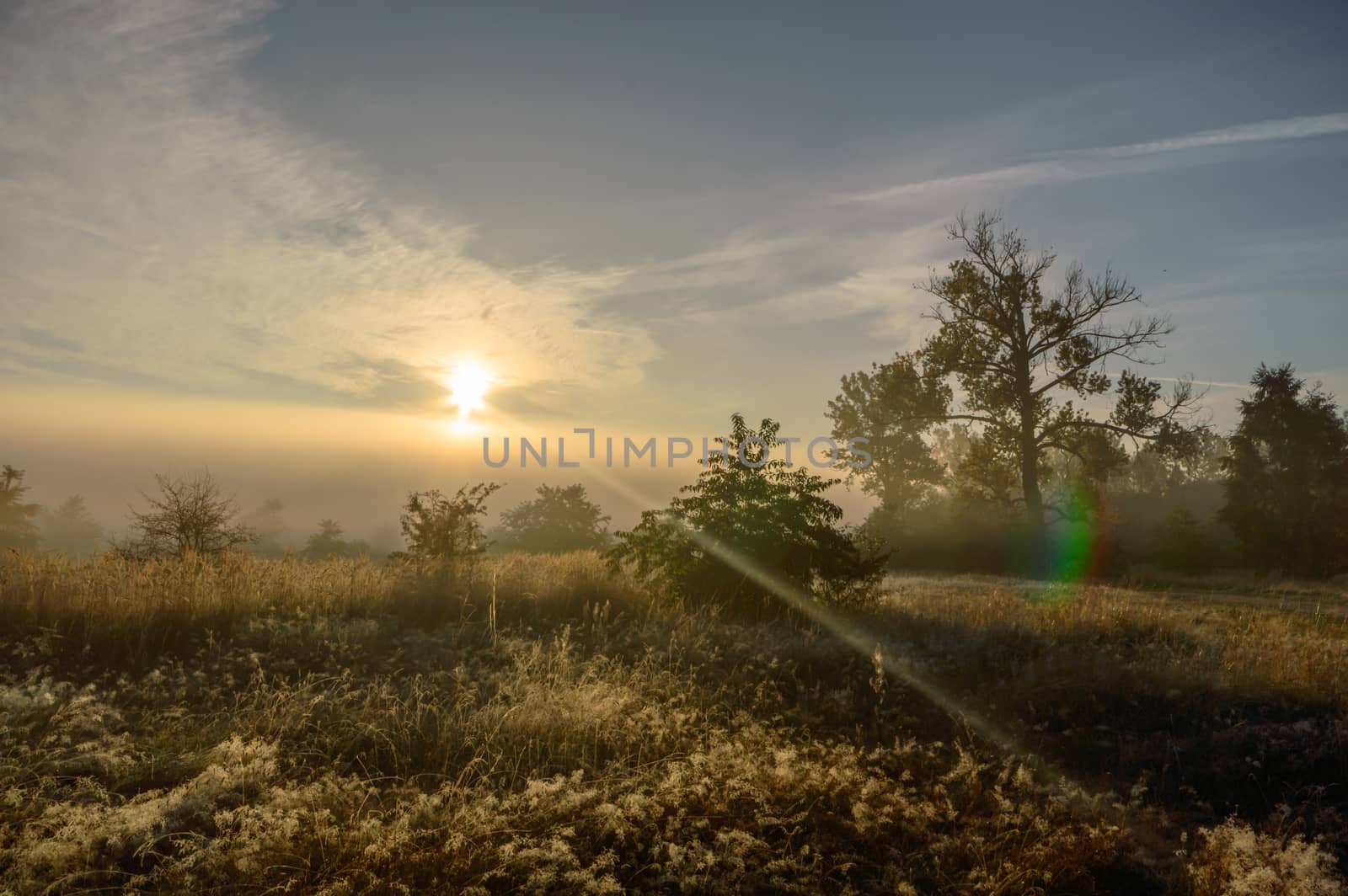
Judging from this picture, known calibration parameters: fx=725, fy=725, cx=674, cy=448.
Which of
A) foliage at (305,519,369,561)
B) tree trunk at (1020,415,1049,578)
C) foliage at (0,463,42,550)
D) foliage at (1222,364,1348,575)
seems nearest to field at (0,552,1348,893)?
tree trunk at (1020,415,1049,578)

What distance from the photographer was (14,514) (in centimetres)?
5081

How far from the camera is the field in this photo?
337cm

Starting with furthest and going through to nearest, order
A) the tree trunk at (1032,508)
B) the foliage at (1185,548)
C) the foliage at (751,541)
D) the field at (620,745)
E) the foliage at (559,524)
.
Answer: the foliage at (559,524) → the foliage at (1185,548) → the tree trunk at (1032,508) → the foliage at (751,541) → the field at (620,745)

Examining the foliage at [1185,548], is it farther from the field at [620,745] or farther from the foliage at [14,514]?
the foliage at [14,514]

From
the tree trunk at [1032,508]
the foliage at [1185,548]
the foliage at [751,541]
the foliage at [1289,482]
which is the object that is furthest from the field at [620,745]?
the foliage at [1289,482]

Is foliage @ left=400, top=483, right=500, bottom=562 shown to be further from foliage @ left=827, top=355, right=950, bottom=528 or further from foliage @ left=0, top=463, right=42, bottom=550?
foliage @ left=0, top=463, right=42, bottom=550

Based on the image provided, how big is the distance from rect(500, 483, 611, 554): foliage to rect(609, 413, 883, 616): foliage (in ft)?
88.3

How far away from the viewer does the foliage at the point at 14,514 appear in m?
48.5

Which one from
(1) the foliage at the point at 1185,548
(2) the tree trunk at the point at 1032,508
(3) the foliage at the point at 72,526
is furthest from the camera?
(3) the foliage at the point at 72,526

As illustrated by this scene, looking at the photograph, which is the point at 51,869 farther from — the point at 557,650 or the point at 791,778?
the point at 557,650

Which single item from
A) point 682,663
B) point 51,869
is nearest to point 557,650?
point 682,663

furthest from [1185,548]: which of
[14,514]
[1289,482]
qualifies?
[14,514]

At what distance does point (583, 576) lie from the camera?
10.3 m

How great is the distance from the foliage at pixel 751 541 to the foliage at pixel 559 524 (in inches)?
1059
